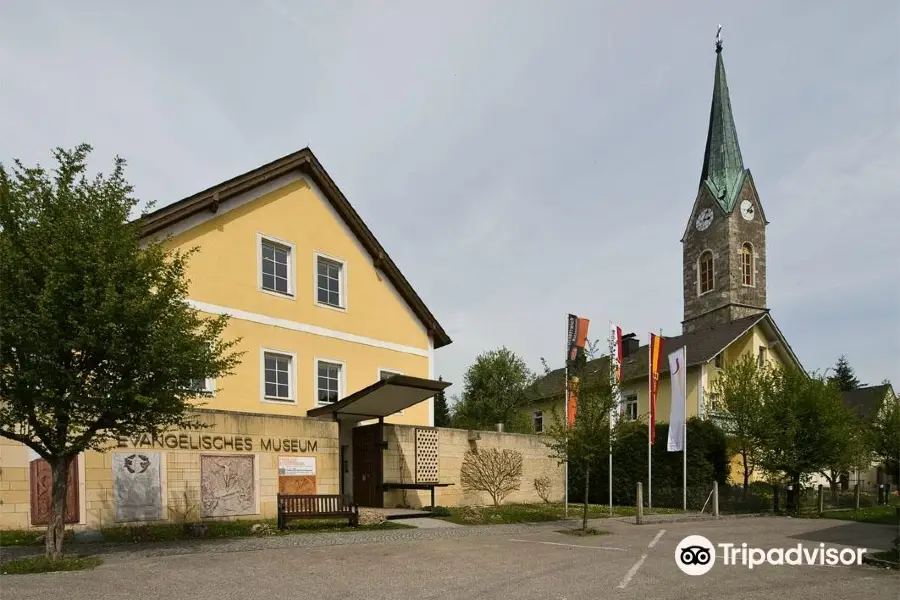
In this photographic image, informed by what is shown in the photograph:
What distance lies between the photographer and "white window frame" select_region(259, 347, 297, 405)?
20.0m

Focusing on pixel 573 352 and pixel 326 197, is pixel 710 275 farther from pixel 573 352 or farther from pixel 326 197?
pixel 326 197

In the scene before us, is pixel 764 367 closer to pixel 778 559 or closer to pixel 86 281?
pixel 778 559

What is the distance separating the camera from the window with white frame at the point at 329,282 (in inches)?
889

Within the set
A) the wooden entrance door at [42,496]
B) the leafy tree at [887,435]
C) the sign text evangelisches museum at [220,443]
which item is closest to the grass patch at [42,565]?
the wooden entrance door at [42,496]

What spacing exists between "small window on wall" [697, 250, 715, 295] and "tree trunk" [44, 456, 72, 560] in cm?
5108

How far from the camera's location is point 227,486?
15844mm

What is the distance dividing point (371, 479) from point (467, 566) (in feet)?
34.2

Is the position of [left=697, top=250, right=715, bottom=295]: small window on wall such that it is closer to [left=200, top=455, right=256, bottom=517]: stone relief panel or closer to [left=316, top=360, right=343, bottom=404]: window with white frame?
[left=316, top=360, right=343, bottom=404]: window with white frame

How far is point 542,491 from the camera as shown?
2577cm

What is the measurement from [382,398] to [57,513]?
9.66 meters

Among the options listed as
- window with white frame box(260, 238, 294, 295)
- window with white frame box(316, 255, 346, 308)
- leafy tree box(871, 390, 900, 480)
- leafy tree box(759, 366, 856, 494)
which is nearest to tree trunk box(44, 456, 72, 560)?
window with white frame box(260, 238, 294, 295)

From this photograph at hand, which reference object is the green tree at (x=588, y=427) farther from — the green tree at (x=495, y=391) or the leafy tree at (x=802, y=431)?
the green tree at (x=495, y=391)

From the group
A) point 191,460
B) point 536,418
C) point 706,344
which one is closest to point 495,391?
point 536,418

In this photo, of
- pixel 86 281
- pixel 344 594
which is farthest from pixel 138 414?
pixel 344 594
